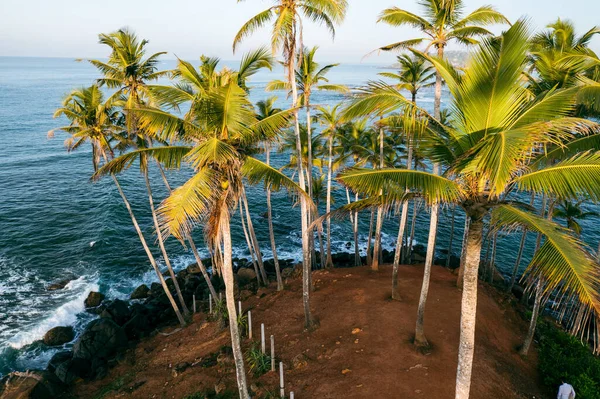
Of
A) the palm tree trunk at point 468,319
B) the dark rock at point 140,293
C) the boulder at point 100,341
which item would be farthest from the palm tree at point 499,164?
the dark rock at point 140,293

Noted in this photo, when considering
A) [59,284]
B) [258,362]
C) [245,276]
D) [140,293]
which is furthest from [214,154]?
[59,284]

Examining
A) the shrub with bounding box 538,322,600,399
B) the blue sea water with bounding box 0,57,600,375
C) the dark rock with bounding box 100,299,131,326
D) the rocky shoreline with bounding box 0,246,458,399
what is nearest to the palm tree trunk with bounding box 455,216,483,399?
the shrub with bounding box 538,322,600,399

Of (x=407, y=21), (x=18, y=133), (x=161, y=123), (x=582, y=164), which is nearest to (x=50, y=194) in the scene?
(x=18, y=133)

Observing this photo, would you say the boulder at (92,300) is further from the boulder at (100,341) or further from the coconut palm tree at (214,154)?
the coconut palm tree at (214,154)

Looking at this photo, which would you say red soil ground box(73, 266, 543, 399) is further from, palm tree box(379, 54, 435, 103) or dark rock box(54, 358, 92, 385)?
palm tree box(379, 54, 435, 103)

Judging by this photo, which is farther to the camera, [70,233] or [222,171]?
[70,233]

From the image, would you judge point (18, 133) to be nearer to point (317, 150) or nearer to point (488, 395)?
point (317, 150)

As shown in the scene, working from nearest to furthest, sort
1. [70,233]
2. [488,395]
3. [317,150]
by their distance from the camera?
1. [488,395]
2. [317,150]
3. [70,233]
